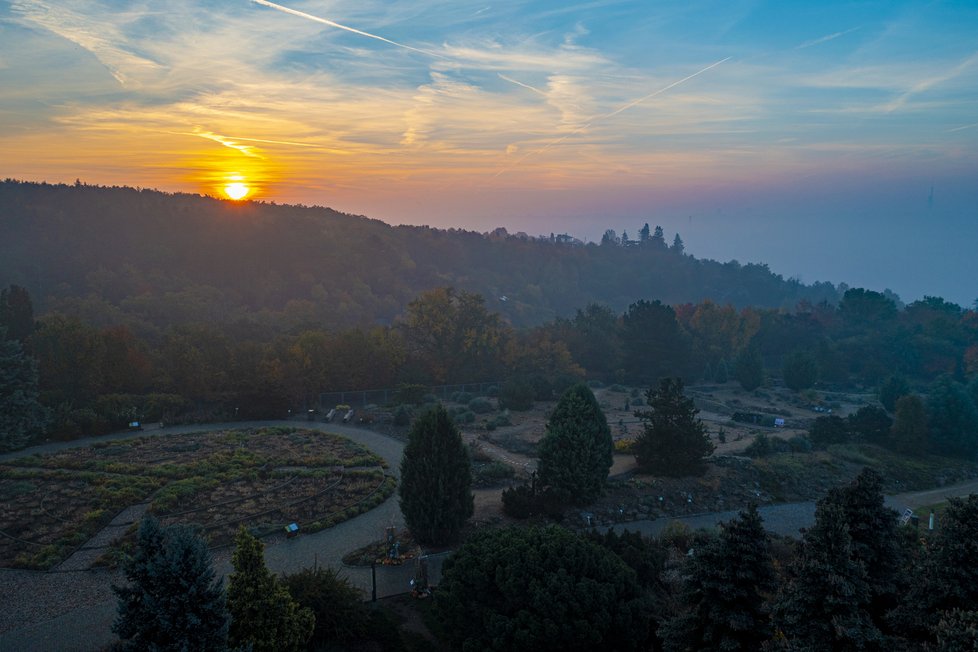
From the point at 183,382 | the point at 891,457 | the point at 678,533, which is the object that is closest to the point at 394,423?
the point at 183,382

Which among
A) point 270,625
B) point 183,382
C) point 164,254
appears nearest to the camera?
point 270,625

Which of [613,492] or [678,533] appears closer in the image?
[678,533]

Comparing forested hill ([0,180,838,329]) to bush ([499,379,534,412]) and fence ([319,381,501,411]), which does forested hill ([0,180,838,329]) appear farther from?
bush ([499,379,534,412])

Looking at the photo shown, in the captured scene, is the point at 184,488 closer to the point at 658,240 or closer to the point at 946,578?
the point at 946,578

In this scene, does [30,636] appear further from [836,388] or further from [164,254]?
[164,254]

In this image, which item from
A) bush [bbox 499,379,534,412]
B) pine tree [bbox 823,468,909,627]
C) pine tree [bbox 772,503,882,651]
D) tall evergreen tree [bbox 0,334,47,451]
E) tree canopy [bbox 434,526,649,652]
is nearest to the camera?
pine tree [bbox 772,503,882,651]

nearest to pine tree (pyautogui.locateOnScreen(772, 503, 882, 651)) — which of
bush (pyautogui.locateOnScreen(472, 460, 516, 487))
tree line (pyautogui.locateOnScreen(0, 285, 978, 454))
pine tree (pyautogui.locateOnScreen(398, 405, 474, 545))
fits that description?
pine tree (pyautogui.locateOnScreen(398, 405, 474, 545))
